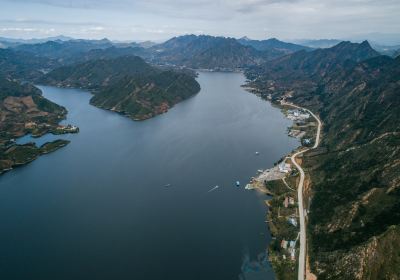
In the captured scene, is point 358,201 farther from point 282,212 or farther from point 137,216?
point 137,216

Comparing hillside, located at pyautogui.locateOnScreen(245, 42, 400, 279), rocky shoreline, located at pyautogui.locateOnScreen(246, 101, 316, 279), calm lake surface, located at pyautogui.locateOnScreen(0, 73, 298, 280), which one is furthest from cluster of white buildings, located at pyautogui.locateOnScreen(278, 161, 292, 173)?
calm lake surface, located at pyautogui.locateOnScreen(0, 73, 298, 280)

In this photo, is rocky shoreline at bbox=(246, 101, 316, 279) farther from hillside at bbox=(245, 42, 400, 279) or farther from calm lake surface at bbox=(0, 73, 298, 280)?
hillside at bbox=(245, 42, 400, 279)

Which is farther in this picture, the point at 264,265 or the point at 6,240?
the point at 6,240

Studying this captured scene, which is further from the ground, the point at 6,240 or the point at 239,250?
the point at 239,250

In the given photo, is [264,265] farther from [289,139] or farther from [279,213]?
[289,139]

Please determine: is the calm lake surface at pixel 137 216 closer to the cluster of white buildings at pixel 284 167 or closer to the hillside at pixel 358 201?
the cluster of white buildings at pixel 284 167

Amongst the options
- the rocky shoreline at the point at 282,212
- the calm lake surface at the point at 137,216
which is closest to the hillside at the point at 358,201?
the rocky shoreline at the point at 282,212

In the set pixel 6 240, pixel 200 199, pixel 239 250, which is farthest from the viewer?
pixel 200 199

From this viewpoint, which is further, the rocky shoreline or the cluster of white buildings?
the cluster of white buildings

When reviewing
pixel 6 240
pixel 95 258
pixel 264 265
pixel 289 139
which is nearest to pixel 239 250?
pixel 264 265
